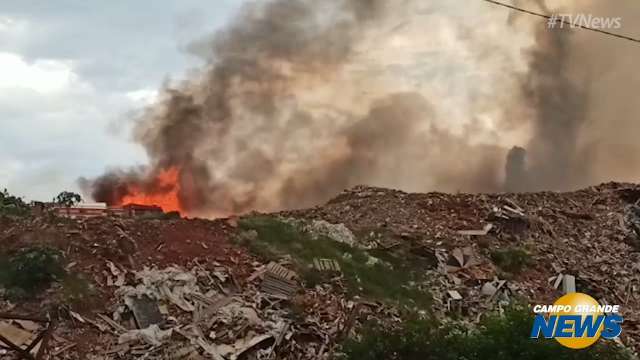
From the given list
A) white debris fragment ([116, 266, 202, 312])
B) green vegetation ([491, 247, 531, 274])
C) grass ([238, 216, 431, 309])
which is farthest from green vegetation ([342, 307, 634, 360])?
green vegetation ([491, 247, 531, 274])

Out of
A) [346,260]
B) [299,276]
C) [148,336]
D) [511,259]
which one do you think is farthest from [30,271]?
[511,259]

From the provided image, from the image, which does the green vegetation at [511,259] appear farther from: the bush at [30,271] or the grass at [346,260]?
the bush at [30,271]

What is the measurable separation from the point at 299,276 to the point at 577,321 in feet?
24.4

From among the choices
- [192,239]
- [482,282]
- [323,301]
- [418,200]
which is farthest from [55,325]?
[418,200]

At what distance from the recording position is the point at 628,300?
21.9 meters

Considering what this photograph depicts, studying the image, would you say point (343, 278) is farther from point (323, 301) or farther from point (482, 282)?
point (482, 282)

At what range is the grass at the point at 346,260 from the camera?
18.9 meters

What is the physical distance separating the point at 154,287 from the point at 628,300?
50.8 ft

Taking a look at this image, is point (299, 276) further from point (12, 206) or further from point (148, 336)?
point (12, 206)

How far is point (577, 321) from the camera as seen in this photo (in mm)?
17156

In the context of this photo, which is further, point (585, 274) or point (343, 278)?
point (585, 274)

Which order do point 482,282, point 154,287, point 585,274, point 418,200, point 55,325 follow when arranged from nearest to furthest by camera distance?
point 55,325, point 154,287, point 482,282, point 585,274, point 418,200

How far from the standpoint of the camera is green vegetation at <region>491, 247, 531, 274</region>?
22.4m

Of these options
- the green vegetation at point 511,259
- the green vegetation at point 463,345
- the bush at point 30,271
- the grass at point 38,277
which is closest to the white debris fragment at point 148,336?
the grass at point 38,277
